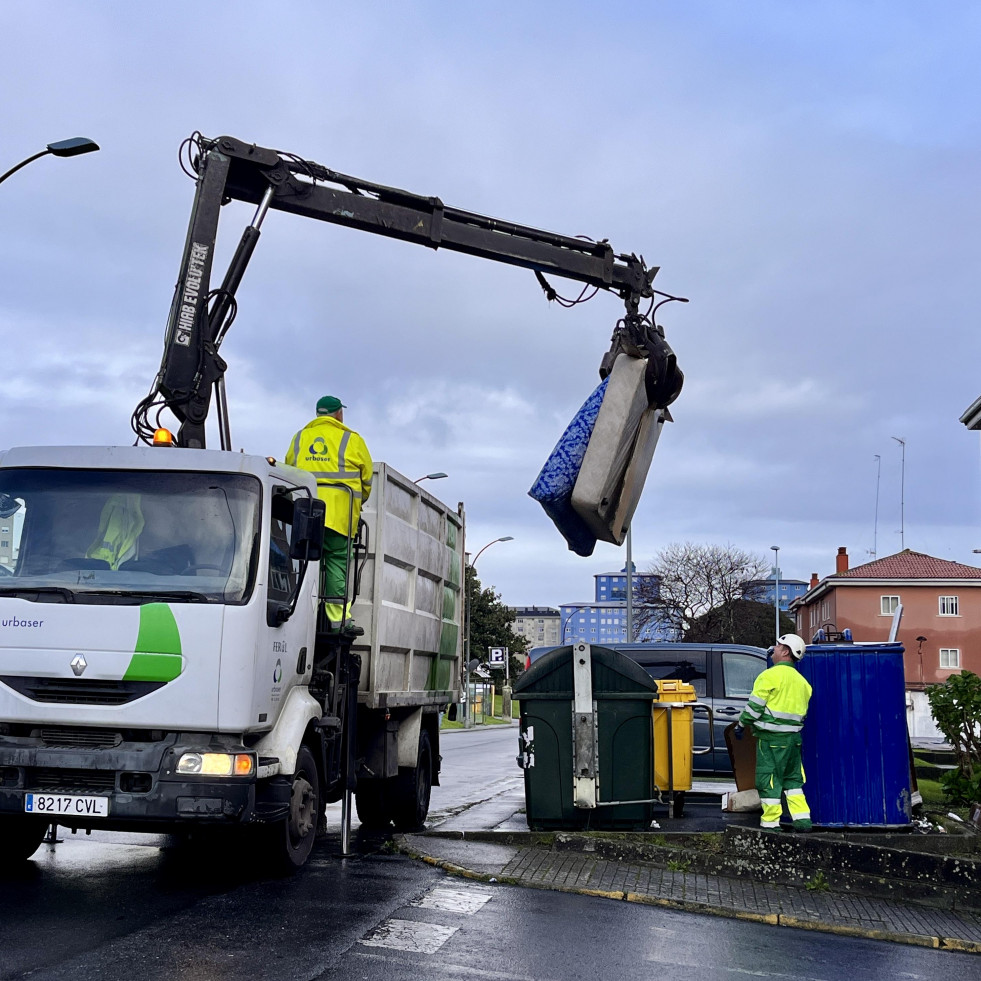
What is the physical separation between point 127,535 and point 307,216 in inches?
144

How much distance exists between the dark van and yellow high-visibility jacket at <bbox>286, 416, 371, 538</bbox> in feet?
20.0

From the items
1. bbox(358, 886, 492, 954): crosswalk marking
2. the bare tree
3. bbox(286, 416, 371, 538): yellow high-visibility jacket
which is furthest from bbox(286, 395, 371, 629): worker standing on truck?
the bare tree

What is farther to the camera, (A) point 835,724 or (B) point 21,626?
(A) point 835,724

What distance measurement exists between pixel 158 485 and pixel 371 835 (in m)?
4.09

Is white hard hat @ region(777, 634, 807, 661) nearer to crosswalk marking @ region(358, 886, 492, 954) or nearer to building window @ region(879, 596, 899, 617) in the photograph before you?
crosswalk marking @ region(358, 886, 492, 954)

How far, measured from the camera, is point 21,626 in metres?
6.37

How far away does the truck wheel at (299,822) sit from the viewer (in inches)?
273

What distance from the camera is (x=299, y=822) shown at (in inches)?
281

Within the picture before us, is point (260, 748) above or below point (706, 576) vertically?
below

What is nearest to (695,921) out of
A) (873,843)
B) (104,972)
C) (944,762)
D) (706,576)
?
(873,843)

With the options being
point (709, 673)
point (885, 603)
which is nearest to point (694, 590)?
point (885, 603)

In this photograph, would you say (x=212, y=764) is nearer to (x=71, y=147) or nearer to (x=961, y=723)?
(x=961, y=723)

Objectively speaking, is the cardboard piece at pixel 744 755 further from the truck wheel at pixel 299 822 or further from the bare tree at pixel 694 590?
the bare tree at pixel 694 590

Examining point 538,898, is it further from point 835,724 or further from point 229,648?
point 835,724
